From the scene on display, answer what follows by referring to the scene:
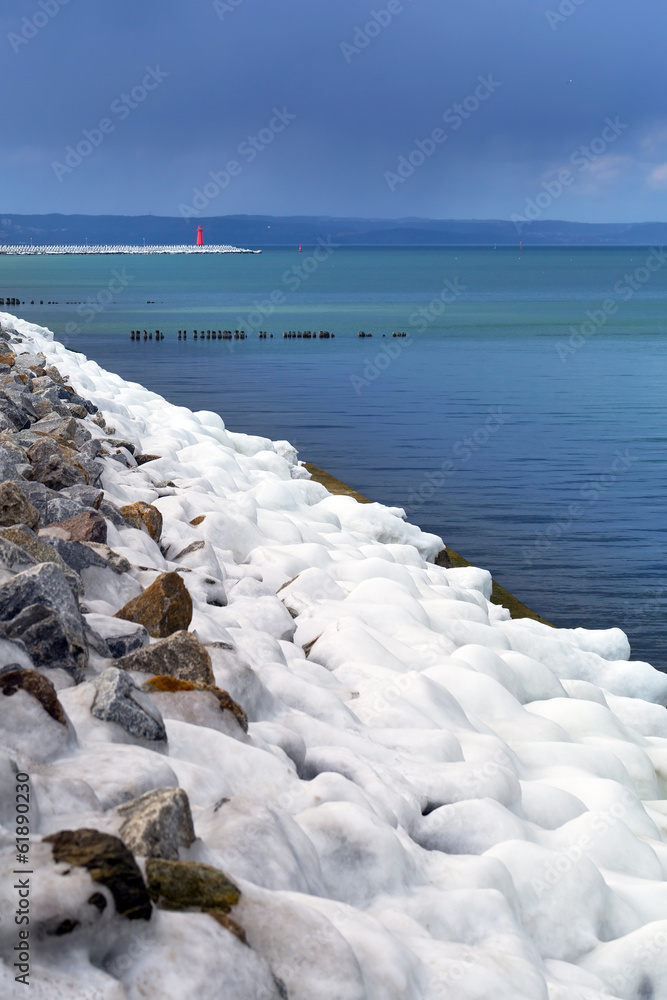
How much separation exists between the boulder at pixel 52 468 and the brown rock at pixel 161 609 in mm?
2389

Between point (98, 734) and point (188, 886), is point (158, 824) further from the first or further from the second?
point (98, 734)

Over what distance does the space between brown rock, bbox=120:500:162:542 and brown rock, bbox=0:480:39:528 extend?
4.56 feet

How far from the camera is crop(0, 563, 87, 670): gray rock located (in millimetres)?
4074

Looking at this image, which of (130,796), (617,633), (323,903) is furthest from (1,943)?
(617,633)

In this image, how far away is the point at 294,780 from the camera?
4.01 m

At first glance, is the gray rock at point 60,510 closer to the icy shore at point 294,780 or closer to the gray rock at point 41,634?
the icy shore at point 294,780

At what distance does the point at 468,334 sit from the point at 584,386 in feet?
64.0

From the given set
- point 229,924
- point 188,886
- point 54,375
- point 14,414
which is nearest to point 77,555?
point 188,886

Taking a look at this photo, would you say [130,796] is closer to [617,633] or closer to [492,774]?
[492,774]

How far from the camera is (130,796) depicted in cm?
320

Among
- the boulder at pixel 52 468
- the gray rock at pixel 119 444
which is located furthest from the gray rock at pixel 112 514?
the gray rock at pixel 119 444

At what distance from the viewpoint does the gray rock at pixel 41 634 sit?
13.0 ft

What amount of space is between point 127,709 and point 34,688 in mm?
421

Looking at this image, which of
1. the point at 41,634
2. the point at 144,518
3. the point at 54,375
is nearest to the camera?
the point at 41,634
